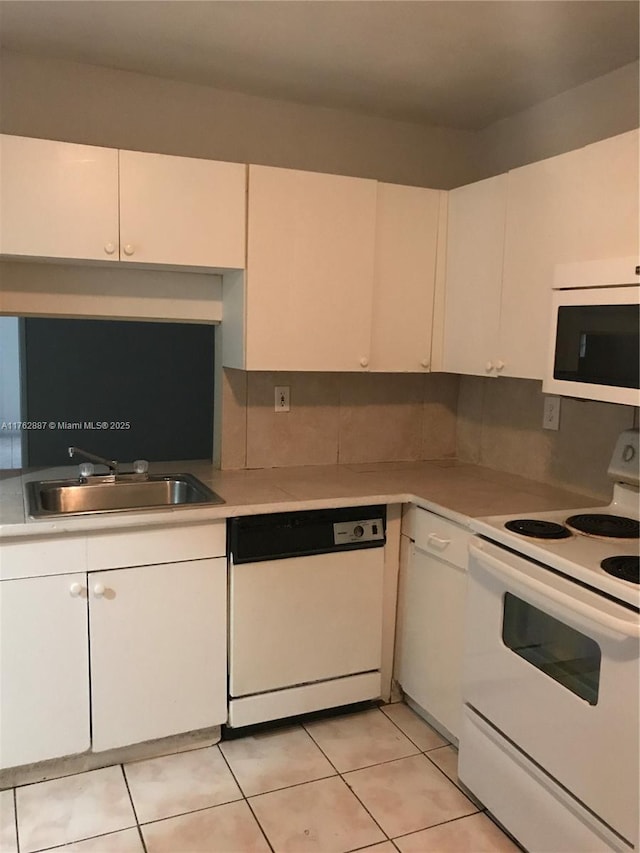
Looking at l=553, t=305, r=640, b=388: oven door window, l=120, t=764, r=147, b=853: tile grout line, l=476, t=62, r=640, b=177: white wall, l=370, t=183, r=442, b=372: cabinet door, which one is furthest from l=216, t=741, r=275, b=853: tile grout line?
Result: l=476, t=62, r=640, b=177: white wall

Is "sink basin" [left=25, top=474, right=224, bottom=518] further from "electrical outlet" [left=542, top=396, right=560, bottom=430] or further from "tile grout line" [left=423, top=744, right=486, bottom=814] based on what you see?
"electrical outlet" [left=542, top=396, right=560, bottom=430]

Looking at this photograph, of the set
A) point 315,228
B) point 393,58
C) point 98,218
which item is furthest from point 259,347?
point 393,58

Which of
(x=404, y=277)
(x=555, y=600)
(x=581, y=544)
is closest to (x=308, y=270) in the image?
(x=404, y=277)

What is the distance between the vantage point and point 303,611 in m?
2.41

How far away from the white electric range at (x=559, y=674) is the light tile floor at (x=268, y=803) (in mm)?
156

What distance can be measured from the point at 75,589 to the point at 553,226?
1.88 metres

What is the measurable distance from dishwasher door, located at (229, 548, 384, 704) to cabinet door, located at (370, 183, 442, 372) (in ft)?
2.55

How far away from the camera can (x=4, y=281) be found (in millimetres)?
2408

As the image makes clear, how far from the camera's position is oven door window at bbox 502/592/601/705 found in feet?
5.60

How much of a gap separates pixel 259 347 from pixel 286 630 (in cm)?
100

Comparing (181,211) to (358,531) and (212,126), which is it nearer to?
(212,126)

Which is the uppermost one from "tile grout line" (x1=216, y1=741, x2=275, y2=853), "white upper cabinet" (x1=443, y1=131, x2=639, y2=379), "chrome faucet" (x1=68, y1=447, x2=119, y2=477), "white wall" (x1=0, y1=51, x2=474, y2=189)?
"white wall" (x1=0, y1=51, x2=474, y2=189)

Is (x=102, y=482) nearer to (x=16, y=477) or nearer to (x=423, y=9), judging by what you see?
(x=16, y=477)

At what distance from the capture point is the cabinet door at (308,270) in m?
2.45
